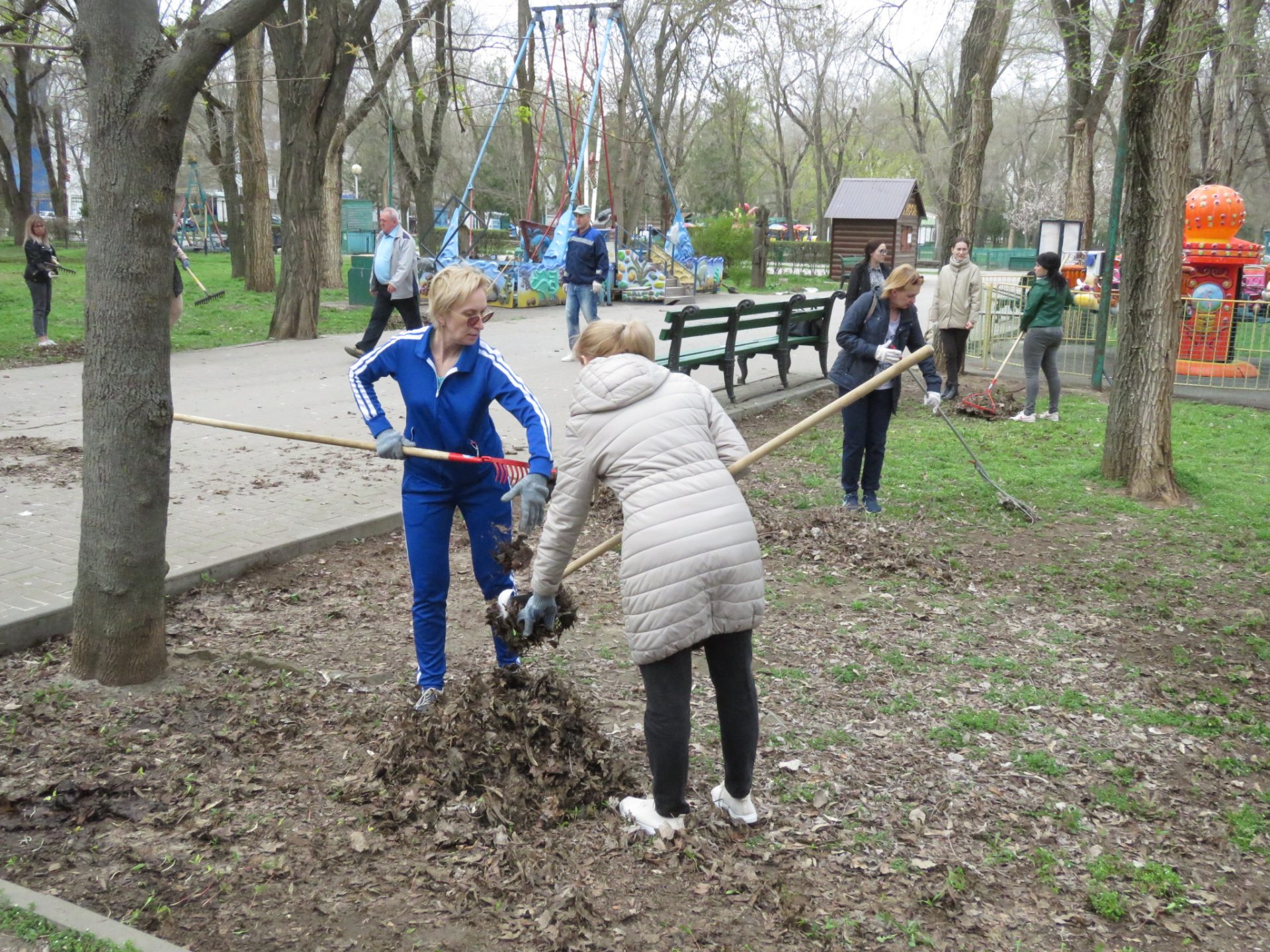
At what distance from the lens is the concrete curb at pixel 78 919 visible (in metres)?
2.68

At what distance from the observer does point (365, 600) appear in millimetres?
5594

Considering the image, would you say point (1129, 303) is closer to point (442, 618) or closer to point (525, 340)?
point (442, 618)

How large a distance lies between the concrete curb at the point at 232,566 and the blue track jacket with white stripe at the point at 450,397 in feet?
5.22

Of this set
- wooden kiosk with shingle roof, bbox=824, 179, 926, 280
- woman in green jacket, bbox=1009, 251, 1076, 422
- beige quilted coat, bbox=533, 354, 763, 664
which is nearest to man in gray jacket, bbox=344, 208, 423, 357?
Result: woman in green jacket, bbox=1009, 251, 1076, 422

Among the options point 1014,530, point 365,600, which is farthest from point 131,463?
point 1014,530

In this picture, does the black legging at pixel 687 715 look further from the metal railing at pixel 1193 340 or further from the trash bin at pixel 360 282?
the trash bin at pixel 360 282

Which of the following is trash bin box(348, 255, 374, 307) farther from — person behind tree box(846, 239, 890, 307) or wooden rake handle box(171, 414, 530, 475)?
wooden rake handle box(171, 414, 530, 475)

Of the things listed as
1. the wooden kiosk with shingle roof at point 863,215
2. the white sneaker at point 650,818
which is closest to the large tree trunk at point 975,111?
the white sneaker at point 650,818

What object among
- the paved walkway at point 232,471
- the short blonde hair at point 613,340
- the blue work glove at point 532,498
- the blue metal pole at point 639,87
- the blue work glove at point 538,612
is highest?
the blue metal pole at point 639,87

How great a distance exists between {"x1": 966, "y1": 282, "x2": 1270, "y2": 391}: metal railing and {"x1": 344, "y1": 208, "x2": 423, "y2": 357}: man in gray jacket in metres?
7.31

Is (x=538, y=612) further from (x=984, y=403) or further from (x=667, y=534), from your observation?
(x=984, y=403)

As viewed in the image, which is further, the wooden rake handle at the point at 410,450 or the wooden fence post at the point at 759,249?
the wooden fence post at the point at 759,249

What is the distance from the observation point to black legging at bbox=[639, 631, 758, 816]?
321 centimetres

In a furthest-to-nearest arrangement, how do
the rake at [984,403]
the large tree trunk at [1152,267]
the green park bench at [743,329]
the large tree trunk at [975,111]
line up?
1. the large tree trunk at [975,111]
2. the rake at [984,403]
3. the green park bench at [743,329]
4. the large tree trunk at [1152,267]
